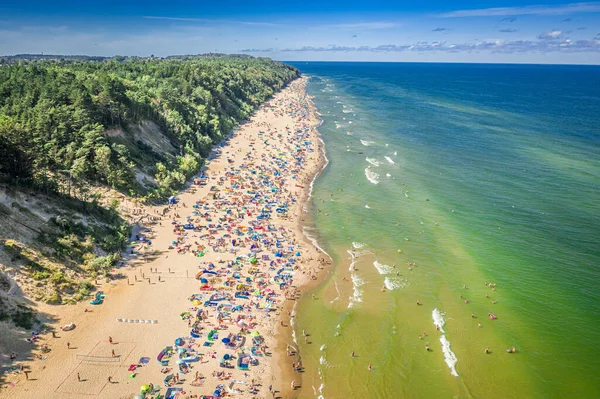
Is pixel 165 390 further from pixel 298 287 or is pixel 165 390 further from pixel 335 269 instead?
pixel 335 269

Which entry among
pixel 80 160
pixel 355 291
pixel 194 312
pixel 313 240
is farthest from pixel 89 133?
pixel 355 291

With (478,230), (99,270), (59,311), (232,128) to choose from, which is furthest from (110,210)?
(232,128)

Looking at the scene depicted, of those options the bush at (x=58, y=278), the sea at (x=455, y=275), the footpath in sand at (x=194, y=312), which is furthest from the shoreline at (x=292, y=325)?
the bush at (x=58, y=278)

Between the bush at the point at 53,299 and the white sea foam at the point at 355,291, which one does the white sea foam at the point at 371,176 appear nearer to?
the white sea foam at the point at 355,291

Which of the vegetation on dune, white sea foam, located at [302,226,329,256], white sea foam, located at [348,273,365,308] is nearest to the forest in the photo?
the vegetation on dune

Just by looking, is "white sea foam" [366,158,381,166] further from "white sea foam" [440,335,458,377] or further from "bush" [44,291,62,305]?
"bush" [44,291,62,305]

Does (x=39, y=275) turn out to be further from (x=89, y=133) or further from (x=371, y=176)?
Answer: (x=371, y=176)
